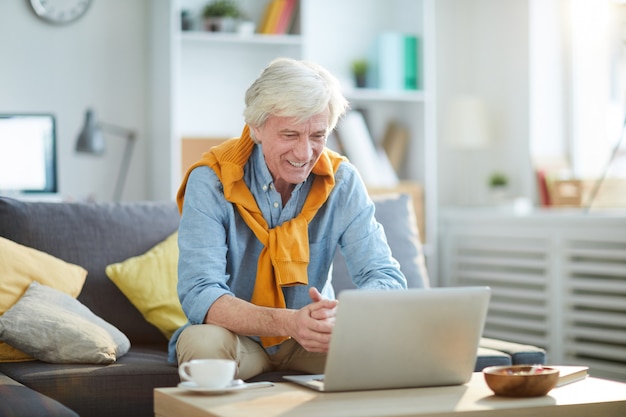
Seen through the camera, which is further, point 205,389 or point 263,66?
point 263,66

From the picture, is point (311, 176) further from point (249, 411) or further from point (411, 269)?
point (249, 411)

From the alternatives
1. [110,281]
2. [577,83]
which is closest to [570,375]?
[110,281]

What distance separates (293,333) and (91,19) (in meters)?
2.98

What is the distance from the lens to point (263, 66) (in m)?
4.72

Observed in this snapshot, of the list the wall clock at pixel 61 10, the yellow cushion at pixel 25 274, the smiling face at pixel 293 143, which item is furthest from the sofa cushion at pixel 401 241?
the wall clock at pixel 61 10

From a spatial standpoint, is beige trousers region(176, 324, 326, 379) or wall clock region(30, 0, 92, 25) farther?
wall clock region(30, 0, 92, 25)

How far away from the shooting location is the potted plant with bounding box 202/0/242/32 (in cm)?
439

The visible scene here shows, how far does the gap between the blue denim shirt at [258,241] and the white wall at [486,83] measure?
2.55m

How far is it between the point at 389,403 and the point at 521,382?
10.3 inches

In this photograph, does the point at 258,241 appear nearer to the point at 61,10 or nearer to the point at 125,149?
the point at 125,149


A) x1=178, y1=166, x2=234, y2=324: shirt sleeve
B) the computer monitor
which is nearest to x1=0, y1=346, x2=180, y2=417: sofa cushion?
x1=178, y1=166, x2=234, y2=324: shirt sleeve

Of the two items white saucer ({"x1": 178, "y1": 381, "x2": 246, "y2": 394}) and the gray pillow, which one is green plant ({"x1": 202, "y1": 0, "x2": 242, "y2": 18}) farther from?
white saucer ({"x1": 178, "y1": 381, "x2": 246, "y2": 394})

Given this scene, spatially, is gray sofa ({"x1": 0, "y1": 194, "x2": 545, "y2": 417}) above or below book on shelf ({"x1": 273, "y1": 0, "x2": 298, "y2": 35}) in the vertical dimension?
below

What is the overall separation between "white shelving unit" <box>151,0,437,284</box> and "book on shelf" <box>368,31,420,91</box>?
0.14 ft
